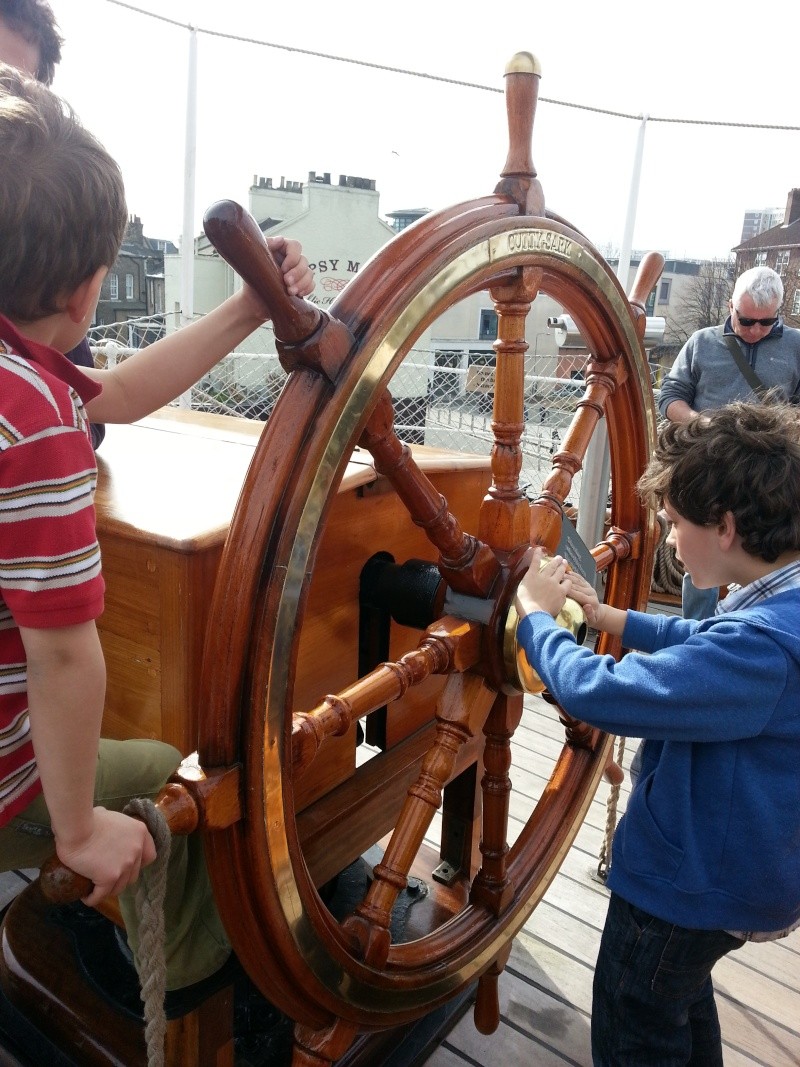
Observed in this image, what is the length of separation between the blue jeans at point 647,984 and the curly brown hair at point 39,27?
1534 millimetres

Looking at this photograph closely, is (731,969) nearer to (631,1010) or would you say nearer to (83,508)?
(631,1010)

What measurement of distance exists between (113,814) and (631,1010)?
85 cm

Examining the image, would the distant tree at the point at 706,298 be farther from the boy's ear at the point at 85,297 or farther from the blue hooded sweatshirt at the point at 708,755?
the boy's ear at the point at 85,297

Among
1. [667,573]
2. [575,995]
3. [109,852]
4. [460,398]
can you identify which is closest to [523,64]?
[109,852]

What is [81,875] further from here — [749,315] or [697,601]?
[749,315]

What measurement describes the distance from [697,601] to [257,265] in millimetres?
2369

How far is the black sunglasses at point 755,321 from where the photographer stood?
9.61ft

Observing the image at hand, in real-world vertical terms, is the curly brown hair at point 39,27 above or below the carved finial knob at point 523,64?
above

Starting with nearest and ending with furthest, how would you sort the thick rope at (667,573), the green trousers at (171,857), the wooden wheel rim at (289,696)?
the wooden wheel rim at (289,696) < the green trousers at (171,857) < the thick rope at (667,573)

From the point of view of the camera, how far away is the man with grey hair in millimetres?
2914

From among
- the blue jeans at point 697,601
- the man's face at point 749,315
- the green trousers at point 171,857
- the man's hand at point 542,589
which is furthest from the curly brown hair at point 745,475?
the man's face at point 749,315

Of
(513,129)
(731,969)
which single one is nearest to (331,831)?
(513,129)

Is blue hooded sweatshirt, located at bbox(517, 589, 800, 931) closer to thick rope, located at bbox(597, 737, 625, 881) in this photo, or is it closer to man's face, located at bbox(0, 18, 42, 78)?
thick rope, located at bbox(597, 737, 625, 881)

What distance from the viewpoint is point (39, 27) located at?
1.38 metres
